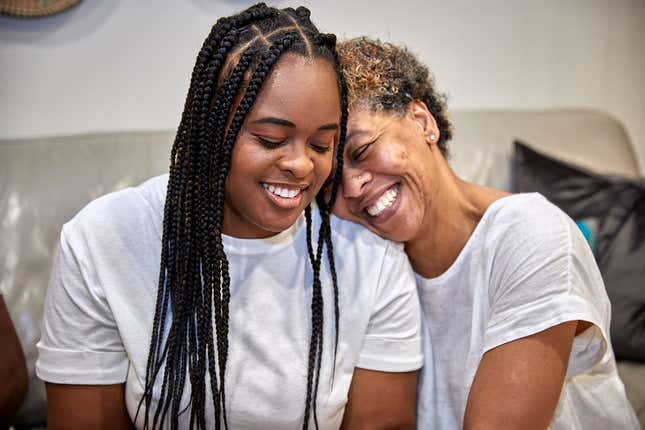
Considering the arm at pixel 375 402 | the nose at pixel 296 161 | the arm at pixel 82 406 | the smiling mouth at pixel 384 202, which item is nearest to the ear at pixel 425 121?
the smiling mouth at pixel 384 202

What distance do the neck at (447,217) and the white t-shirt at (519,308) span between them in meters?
0.03

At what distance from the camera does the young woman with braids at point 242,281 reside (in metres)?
1.04

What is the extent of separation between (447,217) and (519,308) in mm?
244

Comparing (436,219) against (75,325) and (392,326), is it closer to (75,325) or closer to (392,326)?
(392,326)

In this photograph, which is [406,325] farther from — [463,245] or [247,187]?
[247,187]

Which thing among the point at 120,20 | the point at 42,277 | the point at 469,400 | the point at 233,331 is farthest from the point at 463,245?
the point at 120,20

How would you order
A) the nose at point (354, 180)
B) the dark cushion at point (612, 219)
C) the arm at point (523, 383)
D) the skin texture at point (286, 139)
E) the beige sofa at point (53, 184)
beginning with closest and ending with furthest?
1. the skin texture at point (286, 139)
2. the arm at point (523, 383)
3. the nose at point (354, 180)
4. the beige sofa at point (53, 184)
5. the dark cushion at point (612, 219)

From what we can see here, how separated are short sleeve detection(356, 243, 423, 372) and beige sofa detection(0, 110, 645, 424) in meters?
0.69

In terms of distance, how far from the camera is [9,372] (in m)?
1.45

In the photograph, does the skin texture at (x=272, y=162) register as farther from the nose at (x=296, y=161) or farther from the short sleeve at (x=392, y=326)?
the short sleeve at (x=392, y=326)

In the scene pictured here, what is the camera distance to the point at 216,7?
1.91 metres

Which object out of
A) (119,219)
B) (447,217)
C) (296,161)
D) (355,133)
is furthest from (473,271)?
(119,219)

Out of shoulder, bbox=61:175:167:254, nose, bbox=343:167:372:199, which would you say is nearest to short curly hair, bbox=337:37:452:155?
nose, bbox=343:167:372:199

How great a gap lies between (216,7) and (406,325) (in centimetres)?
109
